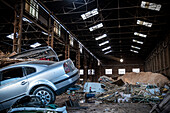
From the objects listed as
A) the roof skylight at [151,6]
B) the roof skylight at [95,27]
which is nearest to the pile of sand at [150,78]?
the roof skylight at [151,6]

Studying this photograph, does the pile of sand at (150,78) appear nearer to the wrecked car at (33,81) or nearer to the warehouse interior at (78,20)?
the warehouse interior at (78,20)

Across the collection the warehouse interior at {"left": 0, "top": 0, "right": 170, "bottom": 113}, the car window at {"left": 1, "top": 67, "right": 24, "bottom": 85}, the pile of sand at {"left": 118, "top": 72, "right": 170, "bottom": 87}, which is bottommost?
the pile of sand at {"left": 118, "top": 72, "right": 170, "bottom": 87}

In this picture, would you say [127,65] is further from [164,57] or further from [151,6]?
[151,6]

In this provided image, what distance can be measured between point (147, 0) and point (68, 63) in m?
10.8

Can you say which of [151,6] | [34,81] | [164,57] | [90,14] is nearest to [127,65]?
[164,57]

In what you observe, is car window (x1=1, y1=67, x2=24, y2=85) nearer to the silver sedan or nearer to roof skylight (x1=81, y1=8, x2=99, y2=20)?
the silver sedan

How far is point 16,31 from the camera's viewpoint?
10164 millimetres

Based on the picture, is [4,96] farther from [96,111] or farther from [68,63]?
[96,111]

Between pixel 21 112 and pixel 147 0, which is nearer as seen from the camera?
pixel 21 112

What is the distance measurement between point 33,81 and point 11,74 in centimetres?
97

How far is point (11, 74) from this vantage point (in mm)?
5512

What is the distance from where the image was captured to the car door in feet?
16.4

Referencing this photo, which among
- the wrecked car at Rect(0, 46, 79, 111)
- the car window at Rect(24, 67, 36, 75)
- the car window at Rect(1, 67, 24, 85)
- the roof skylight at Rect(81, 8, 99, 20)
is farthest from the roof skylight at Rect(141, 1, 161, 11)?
the car window at Rect(1, 67, 24, 85)

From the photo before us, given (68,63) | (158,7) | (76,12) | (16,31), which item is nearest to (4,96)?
(68,63)
